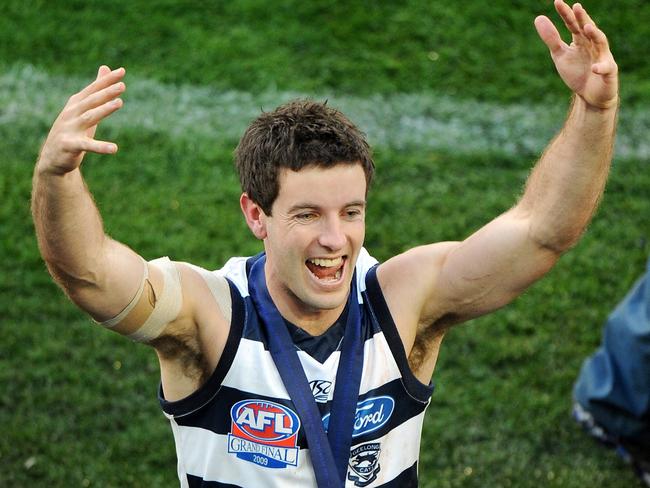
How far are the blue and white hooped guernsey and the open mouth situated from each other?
0.76 feet

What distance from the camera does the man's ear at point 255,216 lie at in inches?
137

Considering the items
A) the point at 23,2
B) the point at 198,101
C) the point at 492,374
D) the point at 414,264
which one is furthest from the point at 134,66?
the point at 414,264

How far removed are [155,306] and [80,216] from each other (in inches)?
14.6

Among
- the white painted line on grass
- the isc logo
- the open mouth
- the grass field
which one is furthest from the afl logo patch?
the white painted line on grass

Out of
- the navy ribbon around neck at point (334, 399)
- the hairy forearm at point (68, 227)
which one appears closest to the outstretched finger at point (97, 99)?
the hairy forearm at point (68, 227)

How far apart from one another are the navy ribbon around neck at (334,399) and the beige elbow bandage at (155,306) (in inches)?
12.4

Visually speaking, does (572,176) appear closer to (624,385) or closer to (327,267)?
(327,267)

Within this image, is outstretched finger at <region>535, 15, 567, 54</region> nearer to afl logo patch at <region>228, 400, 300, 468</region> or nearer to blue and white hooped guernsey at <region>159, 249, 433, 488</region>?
blue and white hooped guernsey at <region>159, 249, 433, 488</region>

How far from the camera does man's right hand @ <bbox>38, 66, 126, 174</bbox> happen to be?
2.84 meters

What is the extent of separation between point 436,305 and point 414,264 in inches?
5.7

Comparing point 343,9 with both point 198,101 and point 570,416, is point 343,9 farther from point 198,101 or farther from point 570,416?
point 570,416

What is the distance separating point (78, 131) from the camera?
287 centimetres

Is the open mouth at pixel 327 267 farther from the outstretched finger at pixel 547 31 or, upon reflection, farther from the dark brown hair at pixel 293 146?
the outstretched finger at pixel 547 31

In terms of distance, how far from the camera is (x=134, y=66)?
815 centimetres
